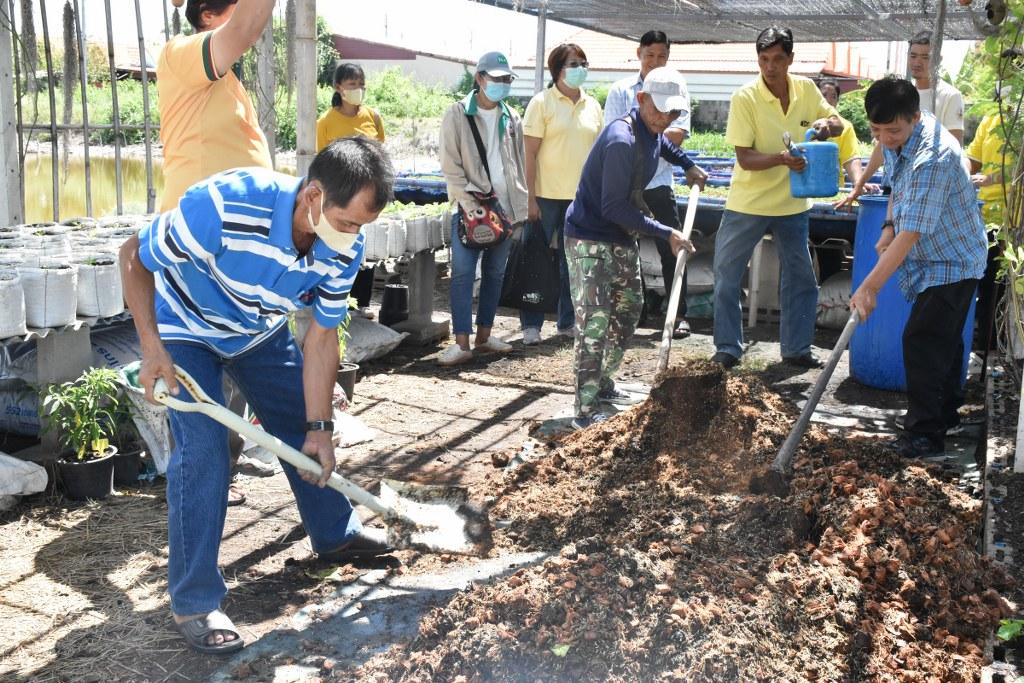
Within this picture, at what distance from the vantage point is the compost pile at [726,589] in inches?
109

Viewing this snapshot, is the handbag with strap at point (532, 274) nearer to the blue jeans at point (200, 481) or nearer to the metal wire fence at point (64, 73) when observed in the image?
the metal wire fence at point (64, 73)

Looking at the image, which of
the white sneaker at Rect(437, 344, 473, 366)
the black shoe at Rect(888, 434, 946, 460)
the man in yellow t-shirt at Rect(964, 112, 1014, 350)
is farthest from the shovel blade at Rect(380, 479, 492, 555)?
the man in yellow t-shirt at Rect(964, 112, 1014, 350)

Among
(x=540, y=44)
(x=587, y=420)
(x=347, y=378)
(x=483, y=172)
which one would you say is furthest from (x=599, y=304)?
(x=540, y=44)

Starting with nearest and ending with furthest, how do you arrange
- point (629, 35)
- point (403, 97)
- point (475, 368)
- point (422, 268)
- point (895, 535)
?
point (895, 535) → point (475, 368) → point (422, 268) → point (629, 35) → point (403, 97)

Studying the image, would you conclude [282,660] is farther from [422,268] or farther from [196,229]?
[422,268]

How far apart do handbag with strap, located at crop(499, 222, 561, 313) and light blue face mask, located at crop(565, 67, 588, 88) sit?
970 mm

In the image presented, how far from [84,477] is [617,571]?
2.34m

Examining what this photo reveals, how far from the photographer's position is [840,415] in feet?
18.1

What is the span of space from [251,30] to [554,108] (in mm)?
3781

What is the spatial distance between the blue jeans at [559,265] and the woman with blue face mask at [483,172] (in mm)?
313

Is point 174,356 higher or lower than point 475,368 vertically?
higher

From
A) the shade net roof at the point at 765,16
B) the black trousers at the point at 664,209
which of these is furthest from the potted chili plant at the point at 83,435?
the shade net roof at the point at 765,16

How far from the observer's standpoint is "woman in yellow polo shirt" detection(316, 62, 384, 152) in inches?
278

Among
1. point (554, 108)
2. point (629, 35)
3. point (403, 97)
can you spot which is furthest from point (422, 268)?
point (403, 97)
